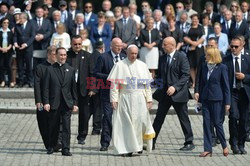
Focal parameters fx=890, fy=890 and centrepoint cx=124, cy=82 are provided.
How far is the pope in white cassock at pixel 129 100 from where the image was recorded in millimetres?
16000

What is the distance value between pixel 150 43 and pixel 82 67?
6457 millimetres

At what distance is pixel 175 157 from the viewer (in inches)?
633

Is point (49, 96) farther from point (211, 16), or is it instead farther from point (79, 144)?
point (211, 16)

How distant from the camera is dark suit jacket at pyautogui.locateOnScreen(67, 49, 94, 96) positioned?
1731 centimetres

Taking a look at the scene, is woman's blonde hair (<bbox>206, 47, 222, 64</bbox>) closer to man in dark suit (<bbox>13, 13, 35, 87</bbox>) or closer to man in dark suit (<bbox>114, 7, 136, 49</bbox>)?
man in dark suit (<bbox>114, 7, 136, 49</bbox>)

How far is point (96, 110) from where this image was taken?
742 inches

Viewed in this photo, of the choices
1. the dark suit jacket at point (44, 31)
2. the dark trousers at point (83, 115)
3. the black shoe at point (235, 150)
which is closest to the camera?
the black shoe at point (235, 150)

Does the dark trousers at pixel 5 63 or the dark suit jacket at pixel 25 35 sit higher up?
the dark suit jacket at pixel 25 35

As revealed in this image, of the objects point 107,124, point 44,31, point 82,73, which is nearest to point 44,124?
point 107,124

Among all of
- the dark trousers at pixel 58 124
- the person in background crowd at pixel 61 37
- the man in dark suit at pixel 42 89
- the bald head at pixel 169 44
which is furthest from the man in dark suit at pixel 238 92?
the person in background crowd at pixel 61 37

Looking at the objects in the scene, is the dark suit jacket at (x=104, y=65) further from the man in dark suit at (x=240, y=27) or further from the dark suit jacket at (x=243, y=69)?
the man in dark suit at (x=240, y=27)

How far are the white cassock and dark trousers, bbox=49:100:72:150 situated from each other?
0.83m

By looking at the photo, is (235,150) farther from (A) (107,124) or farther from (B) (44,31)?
(B) (44,31)

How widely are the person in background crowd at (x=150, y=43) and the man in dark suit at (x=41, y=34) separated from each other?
2.58 m
